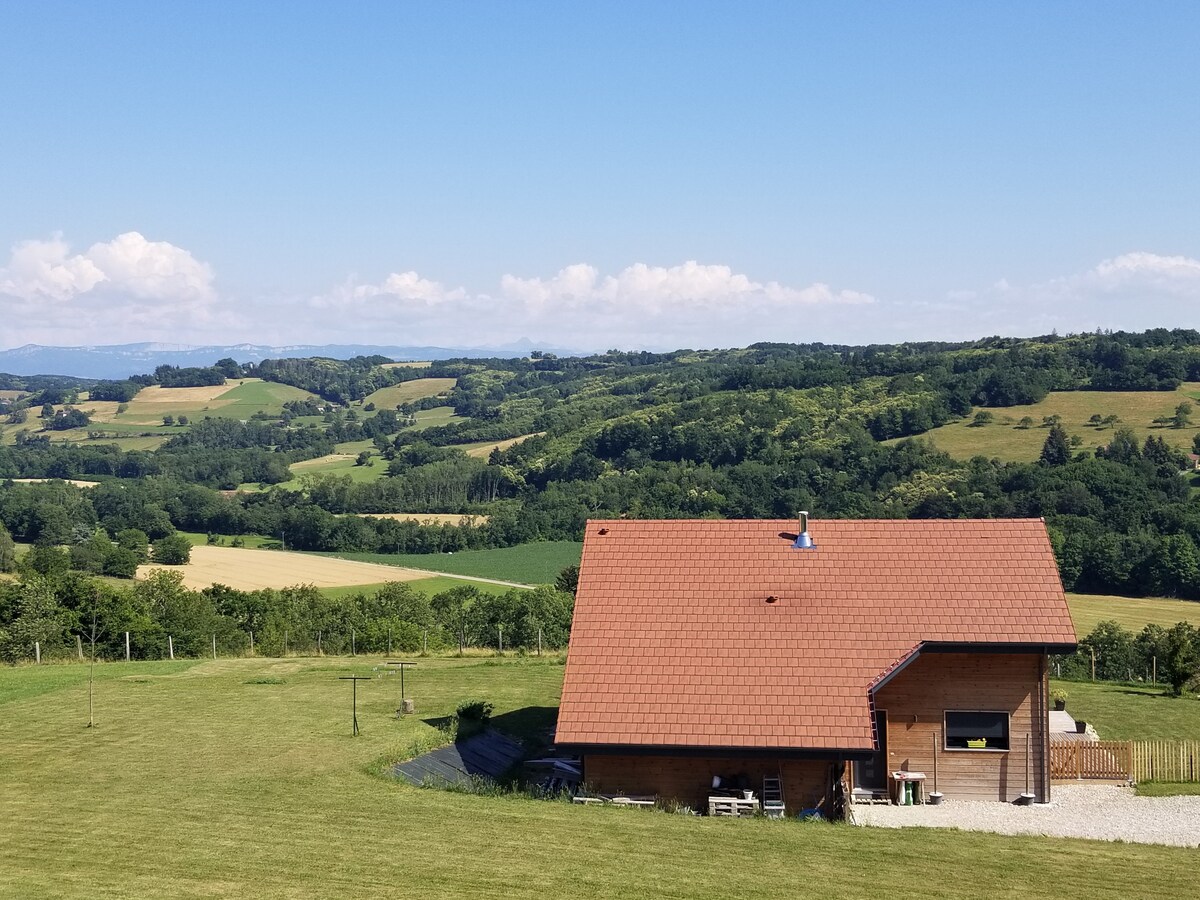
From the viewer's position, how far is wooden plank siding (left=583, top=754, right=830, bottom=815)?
75.7 feet

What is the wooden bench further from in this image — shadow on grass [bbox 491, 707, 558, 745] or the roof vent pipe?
shadow on grass [bbox 491, 707, 558, 745]

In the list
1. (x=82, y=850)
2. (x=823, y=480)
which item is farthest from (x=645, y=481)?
(x=82, y=850)

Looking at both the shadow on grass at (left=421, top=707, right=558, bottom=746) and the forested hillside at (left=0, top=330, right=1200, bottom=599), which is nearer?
the shadow on grass at (left=421, top=707, right=558, bottom=746)

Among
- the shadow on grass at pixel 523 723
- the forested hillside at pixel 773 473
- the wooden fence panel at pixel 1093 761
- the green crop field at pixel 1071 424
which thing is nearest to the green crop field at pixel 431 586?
the forested hillside at pixel 773 473

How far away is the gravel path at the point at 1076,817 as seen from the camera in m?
21.8

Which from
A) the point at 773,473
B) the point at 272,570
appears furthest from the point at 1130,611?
the point at 272,570

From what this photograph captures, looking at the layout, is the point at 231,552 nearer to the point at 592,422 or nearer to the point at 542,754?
the point at 592,422

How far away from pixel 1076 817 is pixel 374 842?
14.0 m

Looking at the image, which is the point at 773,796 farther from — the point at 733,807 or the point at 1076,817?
the point at 1076,817

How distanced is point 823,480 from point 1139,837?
4633 inches

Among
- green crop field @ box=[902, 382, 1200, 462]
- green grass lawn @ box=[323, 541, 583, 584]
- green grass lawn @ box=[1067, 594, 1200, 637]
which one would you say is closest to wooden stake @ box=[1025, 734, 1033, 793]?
green grass lawn @ box=[1067, 594, 1200, 637]

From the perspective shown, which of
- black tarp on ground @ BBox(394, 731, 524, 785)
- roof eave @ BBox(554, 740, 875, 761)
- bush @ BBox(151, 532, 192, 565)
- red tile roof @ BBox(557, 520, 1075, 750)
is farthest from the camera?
bush @ BBox(151, 532, 192, 565)

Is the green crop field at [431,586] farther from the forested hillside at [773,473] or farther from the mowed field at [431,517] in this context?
the mowed field at [431,517]

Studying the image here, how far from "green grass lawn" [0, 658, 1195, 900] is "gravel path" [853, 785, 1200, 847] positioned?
1.27 meters
